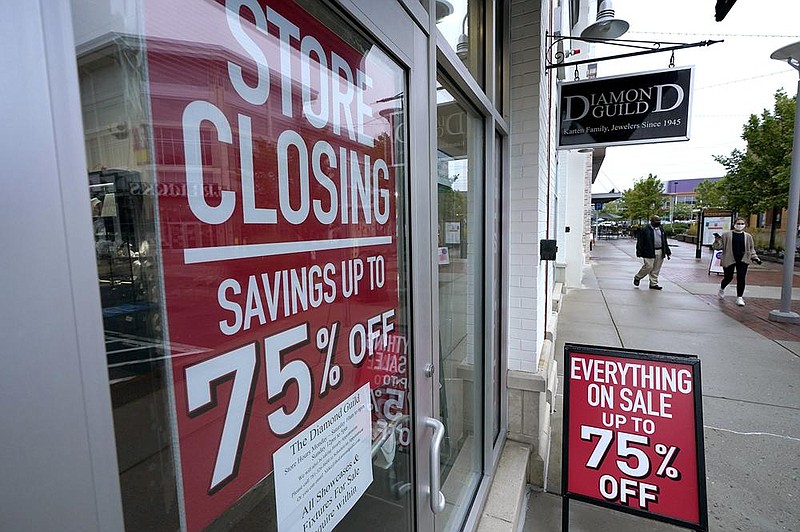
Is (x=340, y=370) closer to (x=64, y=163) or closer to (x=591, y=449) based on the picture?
(x=64, y=163)

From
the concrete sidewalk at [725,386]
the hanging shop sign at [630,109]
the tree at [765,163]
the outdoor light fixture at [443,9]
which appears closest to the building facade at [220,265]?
the outdoor light fixture at [443,9]

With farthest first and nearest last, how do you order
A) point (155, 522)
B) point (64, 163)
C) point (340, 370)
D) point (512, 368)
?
point (512, 368), point (340, 370), point (155, 522), point (64, 163)

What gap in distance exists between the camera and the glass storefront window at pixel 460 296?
84.0 inches

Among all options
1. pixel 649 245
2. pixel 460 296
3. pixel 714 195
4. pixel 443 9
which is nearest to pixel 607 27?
pixel 443 9

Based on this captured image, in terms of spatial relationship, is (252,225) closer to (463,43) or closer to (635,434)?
(463,43)

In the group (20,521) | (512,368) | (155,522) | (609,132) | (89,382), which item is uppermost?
(609,132)

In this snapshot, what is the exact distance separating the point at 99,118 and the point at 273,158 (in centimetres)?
32

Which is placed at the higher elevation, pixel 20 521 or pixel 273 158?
pixel 273 158

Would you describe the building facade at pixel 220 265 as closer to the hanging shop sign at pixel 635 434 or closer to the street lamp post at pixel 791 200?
the hanging shop sign at pixel 635 434

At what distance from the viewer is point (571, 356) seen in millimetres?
2719

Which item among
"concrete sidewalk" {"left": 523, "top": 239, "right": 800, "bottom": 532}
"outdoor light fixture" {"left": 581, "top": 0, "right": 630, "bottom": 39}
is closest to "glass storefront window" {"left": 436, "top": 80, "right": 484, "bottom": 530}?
"concrete sidewalk" {"left": 523, "top": 239, "right": 800, "bottom": 532}

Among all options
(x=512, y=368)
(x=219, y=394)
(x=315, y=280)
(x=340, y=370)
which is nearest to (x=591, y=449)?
(x=512, y=368)

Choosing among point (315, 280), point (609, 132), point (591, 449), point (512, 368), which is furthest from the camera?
point (609, 132)

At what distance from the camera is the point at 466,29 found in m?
2.45
